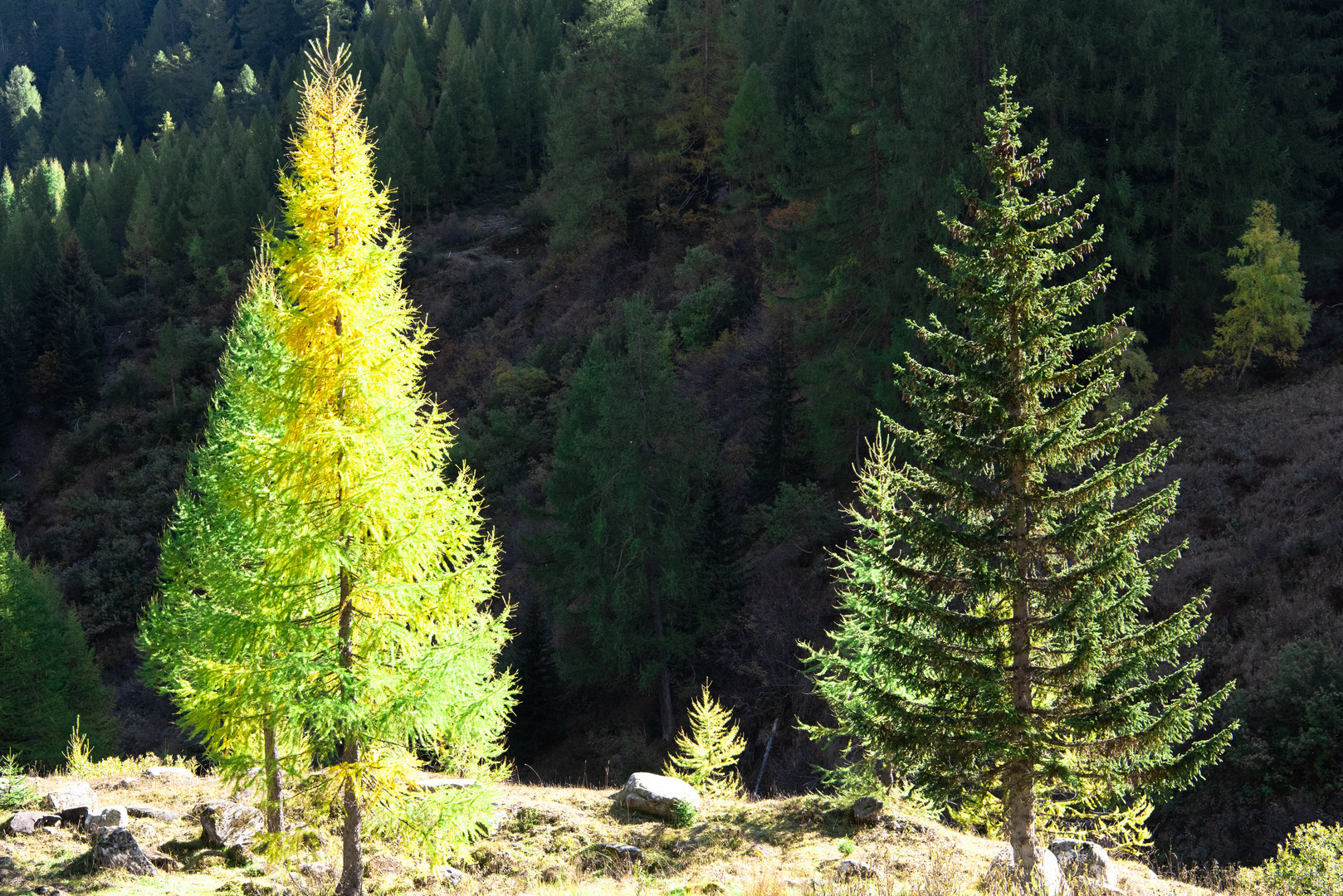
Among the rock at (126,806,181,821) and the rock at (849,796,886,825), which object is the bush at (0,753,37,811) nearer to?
the rock at (126,806,181,821)

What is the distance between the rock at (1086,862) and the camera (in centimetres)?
938

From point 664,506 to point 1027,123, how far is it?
1485 cm

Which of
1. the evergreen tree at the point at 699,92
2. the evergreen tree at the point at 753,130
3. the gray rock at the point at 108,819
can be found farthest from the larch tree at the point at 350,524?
the evergreen tree at the point at 699,92

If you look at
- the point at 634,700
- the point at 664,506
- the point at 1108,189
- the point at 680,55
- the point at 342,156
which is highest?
the point at 680,55

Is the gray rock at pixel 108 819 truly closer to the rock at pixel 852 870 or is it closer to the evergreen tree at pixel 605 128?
the rock at pixel 852 870

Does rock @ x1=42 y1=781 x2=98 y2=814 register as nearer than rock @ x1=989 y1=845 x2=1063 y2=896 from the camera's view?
No

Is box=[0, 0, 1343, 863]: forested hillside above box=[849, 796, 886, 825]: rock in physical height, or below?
above

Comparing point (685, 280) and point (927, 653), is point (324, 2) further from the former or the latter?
point (927, 653)

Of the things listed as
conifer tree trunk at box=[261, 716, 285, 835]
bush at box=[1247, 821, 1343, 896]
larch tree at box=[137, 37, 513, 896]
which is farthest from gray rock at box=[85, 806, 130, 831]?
bush at box=[1247, 821, 1343, 896]

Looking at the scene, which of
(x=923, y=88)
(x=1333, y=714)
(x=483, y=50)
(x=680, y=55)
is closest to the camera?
(x=1333, y=714)

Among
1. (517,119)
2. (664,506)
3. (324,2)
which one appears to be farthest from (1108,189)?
(324,2)

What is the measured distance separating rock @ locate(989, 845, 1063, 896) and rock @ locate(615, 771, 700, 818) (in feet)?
14.3

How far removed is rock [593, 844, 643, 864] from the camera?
11.0 metres

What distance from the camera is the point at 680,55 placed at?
46781 mm
